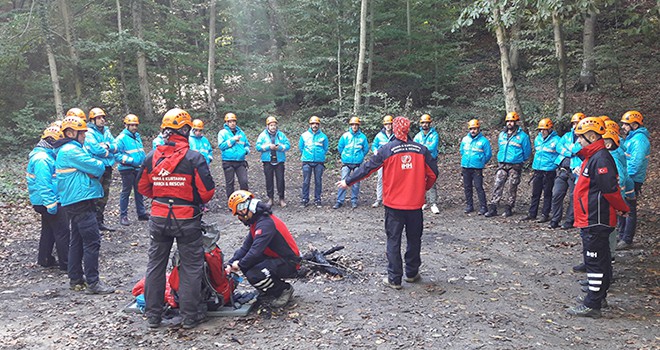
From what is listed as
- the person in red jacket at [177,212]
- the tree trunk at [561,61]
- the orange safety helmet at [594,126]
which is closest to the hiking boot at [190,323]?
the person in red jacket at [177,212]

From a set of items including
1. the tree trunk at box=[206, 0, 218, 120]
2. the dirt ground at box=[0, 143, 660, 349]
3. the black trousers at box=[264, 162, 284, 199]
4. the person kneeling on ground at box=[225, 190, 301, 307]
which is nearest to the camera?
the dirt ground at box=[0, 143, 660, 349]

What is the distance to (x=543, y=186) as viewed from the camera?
993cm

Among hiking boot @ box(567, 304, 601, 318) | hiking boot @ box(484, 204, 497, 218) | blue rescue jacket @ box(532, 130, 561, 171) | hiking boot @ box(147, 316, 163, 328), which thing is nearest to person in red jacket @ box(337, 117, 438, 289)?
hiking boot @ box(567, 304, 601, 318)

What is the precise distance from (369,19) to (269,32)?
700 cm

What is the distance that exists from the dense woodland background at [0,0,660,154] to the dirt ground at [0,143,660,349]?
9217mm

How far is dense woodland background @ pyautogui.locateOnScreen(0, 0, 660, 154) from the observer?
17703mm

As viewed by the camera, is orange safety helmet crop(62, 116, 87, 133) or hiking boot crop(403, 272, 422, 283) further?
hiking boot crop(403, 272, 422, 283)

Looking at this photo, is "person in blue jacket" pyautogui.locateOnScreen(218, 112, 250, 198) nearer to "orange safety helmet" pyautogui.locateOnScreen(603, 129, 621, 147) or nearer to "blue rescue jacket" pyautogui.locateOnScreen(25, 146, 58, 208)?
"blue rescue jacket" pyautogui.locateOnScreen(25, 146, 58, 208)

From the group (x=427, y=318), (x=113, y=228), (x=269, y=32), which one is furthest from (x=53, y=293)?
(x=269, y=32)

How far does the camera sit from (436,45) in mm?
19734

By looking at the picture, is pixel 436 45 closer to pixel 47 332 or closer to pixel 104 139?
pixel 104 139

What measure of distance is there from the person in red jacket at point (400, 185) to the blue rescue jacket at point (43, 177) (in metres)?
4.55

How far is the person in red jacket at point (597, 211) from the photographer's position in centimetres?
524

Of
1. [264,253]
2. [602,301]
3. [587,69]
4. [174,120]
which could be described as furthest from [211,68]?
[602,301]
